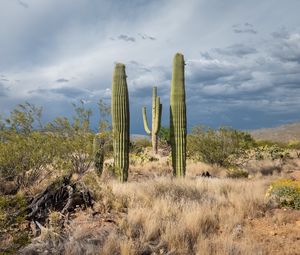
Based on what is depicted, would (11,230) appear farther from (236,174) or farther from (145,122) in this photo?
(145,122)

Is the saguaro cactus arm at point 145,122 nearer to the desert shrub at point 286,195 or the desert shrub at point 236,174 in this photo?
the desert shrub at point 236,174

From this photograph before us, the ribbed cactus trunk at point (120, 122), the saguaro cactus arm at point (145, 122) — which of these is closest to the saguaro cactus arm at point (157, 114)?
the saguaro cactus arm at point (145, 122)

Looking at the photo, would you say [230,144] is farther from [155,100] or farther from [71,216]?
[71,216]

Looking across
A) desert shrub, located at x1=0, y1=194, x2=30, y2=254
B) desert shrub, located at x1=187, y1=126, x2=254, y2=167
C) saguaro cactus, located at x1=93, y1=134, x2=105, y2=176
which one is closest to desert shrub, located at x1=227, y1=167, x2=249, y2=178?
desert shrub, located at x1=187, y1=126, x2=254, y2=167

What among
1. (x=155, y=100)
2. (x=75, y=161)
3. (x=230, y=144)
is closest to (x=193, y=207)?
(x=75, y=161)

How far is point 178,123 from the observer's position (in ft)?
56.5

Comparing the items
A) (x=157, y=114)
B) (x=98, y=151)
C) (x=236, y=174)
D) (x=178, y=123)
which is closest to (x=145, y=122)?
(x=157, y=114)

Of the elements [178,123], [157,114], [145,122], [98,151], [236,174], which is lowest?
[236,174]

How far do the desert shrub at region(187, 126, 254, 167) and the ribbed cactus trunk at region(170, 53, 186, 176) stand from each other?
19.5 feet

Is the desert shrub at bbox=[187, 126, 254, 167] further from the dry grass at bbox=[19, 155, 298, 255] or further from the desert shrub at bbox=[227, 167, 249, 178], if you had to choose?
the dry grass at bbox=[19, 155, 298, 255]

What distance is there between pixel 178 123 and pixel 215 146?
20.2 ft

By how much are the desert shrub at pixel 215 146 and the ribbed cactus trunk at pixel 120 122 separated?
26.5ft

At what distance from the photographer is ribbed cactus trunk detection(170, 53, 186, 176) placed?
56.1 ft

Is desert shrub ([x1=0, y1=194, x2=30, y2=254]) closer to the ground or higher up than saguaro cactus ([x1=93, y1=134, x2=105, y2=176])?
closer to the ground
